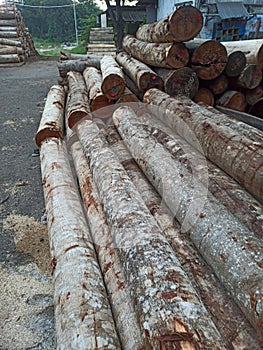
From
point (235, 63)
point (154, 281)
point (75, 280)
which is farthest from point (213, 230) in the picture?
point (235, 63)

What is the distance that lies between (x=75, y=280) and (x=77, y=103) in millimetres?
3501

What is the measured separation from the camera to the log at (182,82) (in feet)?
15.0

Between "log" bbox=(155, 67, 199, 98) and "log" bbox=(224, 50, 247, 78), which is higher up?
"log" bbox=(224, 50, 247, 78)

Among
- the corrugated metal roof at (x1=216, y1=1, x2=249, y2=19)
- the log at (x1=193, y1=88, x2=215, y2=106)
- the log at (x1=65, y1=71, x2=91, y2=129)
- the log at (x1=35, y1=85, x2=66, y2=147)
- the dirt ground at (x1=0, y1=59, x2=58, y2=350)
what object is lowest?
the dirt ground at (x1=0, y1=59, x2=58, y2=350)

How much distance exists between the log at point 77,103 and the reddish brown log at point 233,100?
7.20ft

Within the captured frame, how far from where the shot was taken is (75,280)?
206 cm

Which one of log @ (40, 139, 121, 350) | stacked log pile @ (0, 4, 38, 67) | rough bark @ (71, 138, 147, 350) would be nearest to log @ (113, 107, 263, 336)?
rough bark @ (71, 138, 147, 350)

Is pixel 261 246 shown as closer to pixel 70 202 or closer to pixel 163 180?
pixel 163 180

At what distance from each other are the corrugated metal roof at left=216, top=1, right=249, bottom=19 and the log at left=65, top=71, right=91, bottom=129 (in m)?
5.39

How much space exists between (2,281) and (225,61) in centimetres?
417

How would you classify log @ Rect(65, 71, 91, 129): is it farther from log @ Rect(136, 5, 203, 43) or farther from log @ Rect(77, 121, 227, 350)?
log @ Rect(77, 121, 227, 350)

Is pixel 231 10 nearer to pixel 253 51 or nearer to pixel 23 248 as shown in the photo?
pixel 253 51

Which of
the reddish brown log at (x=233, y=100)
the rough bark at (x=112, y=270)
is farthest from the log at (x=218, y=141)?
the rough bark at (x=112, y=270)

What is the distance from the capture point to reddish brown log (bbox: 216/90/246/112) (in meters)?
4.86
